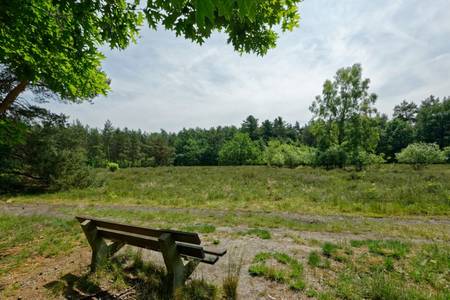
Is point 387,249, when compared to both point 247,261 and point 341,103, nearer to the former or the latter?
point 247,261

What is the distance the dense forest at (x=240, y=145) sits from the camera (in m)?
14.2

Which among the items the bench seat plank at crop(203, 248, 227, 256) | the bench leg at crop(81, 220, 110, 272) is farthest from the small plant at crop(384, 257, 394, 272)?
the bench leg at crop(81, 220, 110, 272)

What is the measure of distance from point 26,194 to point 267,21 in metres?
17.0

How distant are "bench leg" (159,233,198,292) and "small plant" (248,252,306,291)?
1.20 meters

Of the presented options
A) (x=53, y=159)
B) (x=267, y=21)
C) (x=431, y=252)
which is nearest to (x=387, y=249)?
(x=431, y=252)

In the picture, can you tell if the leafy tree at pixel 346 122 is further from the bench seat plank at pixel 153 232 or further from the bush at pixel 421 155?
the bench seat plank at pixel 153 232

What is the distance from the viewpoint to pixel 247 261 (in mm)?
4074

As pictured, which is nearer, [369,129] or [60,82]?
[60,82]

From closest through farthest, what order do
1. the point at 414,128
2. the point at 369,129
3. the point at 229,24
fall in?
the point at 229,24 < the point at 369,129 < the point at 414,128

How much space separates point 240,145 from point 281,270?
171 ft

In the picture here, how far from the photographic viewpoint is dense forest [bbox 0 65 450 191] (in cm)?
1423

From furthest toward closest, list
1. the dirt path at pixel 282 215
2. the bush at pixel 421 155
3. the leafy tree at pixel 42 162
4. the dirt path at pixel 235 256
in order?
the bush at pixel 421 155 → the leafy tree at pixel 42 162 → the dirt path at pixel 282 215 → the dirt path at pixel 235 256

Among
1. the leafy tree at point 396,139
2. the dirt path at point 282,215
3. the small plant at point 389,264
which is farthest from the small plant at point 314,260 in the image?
the leafy tree at point 396,139

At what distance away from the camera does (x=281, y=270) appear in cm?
370
